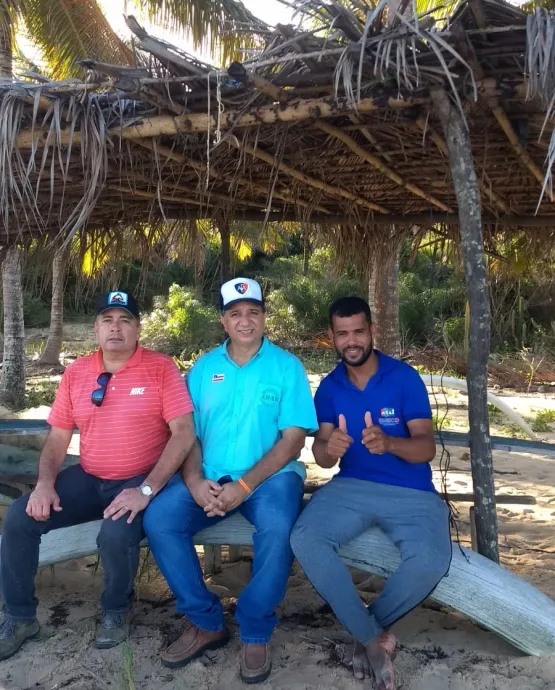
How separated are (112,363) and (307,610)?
151 centimetres

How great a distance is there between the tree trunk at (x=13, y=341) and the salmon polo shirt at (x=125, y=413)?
6447 mm

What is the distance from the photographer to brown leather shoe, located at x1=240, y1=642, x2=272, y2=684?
7.75 feet

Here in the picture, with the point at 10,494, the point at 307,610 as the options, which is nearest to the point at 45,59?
the point at 10,494

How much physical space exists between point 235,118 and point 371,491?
67.5 inches

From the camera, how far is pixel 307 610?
118 inches

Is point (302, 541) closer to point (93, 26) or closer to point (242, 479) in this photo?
point (242, 479)

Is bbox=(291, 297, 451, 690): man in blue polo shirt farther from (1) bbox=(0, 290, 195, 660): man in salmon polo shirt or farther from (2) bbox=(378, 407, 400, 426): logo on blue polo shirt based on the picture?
(1) bbox=(0, 290, 195, 660): man in salmon polo shirt

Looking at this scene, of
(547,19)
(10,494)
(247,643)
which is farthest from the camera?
(10,494)

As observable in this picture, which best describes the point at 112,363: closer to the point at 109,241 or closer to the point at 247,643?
the point at 247,643

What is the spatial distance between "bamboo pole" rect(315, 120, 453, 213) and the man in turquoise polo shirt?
32.0 inches

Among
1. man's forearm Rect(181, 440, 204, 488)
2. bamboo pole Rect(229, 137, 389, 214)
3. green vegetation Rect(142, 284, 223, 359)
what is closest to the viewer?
man's forearm Rect(181, 440, 204, 488)

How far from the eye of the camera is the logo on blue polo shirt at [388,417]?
280cm

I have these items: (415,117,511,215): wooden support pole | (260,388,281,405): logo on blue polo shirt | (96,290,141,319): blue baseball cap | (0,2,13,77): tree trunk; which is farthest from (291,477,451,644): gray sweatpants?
(0,2,13,77): tree trunk

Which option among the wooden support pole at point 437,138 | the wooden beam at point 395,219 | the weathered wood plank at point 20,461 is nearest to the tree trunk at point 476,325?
the wooden support pole at point 437,138
